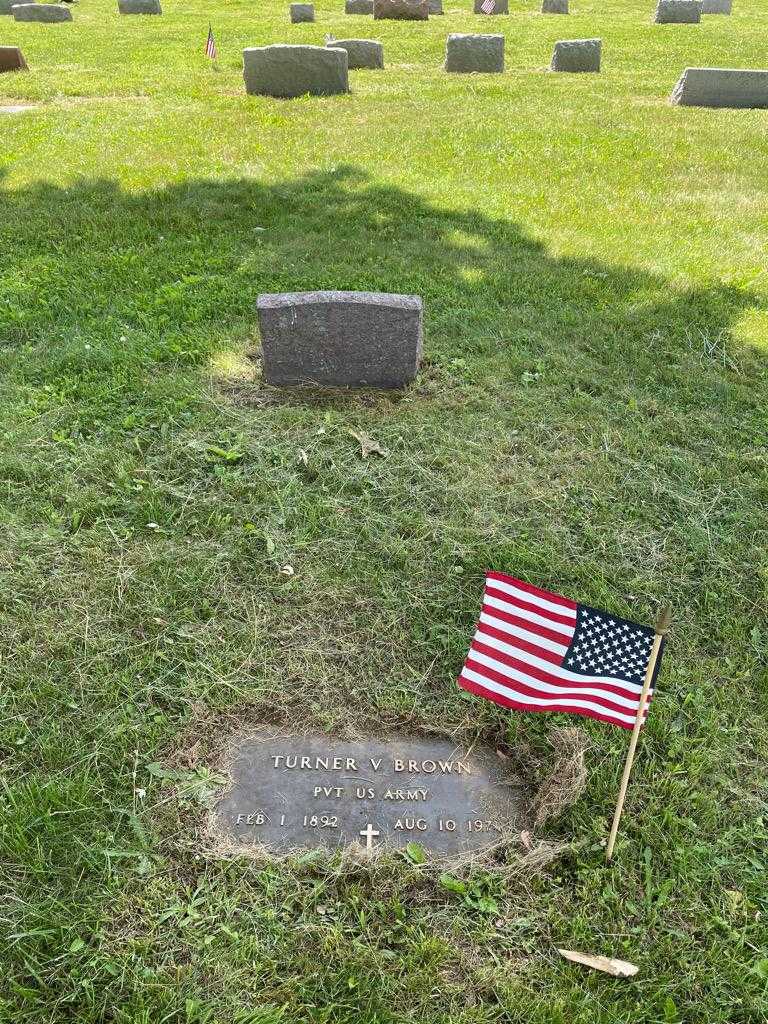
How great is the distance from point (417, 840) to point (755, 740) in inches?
56.8

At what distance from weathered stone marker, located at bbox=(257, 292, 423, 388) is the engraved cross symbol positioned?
9.95 feet

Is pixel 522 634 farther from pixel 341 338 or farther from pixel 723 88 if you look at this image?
pixel 723 88

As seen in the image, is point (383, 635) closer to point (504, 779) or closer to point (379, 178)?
point (504, 779)

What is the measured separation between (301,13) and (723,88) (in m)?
11.8

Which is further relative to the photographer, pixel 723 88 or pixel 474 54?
pixel 474 54

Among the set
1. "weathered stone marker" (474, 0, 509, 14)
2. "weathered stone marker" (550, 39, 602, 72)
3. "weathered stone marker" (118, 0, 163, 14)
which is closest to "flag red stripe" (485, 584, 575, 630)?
"weathered stone marker" (550, 39, 602, 72)

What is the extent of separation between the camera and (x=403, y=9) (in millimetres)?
18859

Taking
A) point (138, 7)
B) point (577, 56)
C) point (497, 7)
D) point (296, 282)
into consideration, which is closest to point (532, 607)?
point (296, 282)

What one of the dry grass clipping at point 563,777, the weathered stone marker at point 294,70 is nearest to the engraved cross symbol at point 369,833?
the dry grass clipping at point 563,777

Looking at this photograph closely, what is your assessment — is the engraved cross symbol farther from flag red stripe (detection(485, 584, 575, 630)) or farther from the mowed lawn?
flag red stripe (detection(485, 584, 575, 630))

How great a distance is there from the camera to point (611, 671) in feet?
7.87

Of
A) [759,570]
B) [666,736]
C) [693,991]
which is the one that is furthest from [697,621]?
[693,991]

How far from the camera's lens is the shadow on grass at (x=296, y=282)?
5.32m

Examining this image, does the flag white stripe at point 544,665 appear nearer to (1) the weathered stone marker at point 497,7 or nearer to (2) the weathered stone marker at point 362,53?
(2) the weathered stone marker at point 362,53
